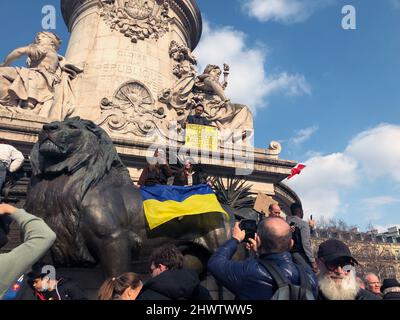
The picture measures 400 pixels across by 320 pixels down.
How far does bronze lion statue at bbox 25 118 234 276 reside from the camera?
13.0 feet

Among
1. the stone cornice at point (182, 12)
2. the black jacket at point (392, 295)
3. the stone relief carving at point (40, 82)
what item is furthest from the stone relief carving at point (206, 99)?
the black jacket at point (392, 295)

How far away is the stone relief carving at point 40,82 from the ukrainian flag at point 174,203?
731 cm

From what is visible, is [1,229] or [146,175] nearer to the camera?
[1,229]

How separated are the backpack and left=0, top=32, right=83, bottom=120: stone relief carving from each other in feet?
32.1

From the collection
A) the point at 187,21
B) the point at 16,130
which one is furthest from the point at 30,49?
the point at 187,21

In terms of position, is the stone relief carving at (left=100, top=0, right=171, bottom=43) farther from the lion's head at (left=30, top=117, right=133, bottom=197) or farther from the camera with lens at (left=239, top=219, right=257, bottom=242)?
the camera with lens at (left=239, top=219, right=257, bottom=242)

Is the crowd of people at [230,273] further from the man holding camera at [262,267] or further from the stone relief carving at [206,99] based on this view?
the stone relief carving at [206,99]

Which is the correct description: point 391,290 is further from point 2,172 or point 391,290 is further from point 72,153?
point 2,172

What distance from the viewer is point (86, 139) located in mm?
4477

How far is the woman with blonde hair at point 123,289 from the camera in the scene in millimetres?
2648

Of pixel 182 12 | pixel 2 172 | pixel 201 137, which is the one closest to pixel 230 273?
pixel 2 172

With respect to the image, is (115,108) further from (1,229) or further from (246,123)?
(1,229)

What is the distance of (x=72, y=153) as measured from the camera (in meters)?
4.37
